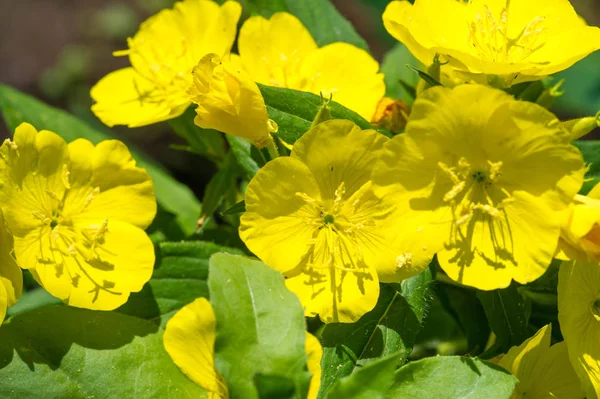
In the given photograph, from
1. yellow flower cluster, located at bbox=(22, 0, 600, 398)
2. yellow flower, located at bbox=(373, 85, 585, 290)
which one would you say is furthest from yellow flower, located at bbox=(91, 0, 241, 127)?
yellow flower, located at bbox=(373, 85, 585, 290)

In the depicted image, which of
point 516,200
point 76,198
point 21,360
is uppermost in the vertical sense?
point 516,200

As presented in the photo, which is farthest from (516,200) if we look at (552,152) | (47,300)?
(47,300)

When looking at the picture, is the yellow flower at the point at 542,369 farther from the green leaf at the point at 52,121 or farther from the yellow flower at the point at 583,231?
the green leaf at the point at 52,121

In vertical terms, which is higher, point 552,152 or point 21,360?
point 552,152

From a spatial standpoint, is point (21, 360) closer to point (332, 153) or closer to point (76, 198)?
point (76, 198)

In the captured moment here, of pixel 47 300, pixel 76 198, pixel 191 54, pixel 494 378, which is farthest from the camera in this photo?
pixel 47 300

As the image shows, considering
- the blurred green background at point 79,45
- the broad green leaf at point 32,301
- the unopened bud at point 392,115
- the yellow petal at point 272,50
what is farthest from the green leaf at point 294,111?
the blurred green background at point 79,45

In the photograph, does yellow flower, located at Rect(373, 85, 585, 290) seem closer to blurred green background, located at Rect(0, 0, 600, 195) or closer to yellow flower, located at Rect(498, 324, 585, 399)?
yellow flower, located at Rect(498, 324, 585, 399)

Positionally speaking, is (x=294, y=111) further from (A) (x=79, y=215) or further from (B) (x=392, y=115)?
(A) (x=79, y=215)
